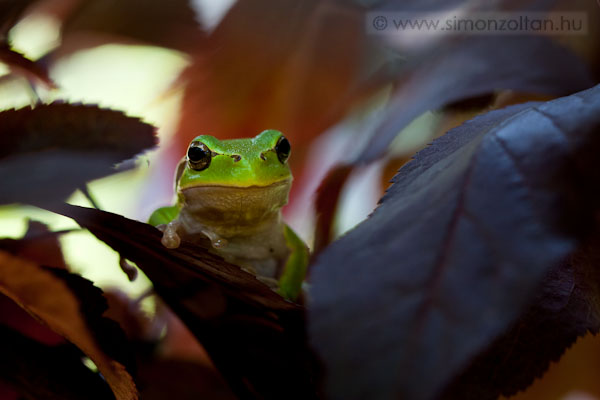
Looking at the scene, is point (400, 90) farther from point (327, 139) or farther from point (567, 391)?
point (567, 391)

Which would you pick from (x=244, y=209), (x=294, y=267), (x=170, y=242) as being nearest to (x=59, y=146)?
(x=170, y=242)

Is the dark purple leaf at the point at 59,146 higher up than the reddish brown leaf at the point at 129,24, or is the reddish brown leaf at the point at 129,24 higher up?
the reddish brown leaf at the point at 129,24

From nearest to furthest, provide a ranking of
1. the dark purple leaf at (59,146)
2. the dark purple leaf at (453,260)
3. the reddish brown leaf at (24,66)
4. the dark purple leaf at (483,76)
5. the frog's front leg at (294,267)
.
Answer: the dark purple leaf at (453,260), the dark purple leaf at (59,146), the reddish brown leaf at (24,66), the dark purple leaf at (483,76), the frog's front leg at (294,267)

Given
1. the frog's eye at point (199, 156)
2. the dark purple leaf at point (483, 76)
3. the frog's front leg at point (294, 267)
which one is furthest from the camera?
the frog's front leg at point (294, 267)

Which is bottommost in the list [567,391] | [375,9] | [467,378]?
[567,391]

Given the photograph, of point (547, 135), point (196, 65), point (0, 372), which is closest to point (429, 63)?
point (196, 65)

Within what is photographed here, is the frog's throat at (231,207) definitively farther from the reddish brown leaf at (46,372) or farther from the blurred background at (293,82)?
the reddish brown leaf at (46,372)

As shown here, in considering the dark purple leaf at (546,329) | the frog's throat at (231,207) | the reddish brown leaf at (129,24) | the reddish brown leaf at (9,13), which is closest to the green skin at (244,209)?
the frog's throat at (231,207)
